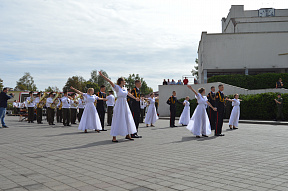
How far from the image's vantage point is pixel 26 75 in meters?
107

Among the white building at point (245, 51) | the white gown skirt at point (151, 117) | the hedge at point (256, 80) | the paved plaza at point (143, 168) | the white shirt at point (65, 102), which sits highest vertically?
the white building at point (245, 51)

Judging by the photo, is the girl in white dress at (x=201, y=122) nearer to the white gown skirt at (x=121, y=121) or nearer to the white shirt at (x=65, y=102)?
the white gown skirt at (x=121, y=121)

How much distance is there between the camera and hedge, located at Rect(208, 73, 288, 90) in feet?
101

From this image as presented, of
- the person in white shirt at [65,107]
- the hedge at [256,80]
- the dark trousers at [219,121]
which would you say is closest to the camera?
the dark trousers at [219,121]

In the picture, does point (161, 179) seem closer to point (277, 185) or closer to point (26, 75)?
point (277, 185)

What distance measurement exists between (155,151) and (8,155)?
3.72m

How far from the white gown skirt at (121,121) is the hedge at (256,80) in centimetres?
2395

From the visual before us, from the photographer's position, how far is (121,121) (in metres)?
9.95

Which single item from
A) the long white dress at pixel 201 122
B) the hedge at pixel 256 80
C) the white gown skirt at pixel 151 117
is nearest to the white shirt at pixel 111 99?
the white gown skirt at pixel 151 117

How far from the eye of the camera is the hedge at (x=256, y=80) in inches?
1208

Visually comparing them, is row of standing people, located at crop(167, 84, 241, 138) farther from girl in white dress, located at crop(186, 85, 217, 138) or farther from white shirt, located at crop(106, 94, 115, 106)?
white shirt, located at crop(106, 94, 115, 106)

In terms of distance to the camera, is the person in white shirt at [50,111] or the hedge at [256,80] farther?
the hedge at [256,80]

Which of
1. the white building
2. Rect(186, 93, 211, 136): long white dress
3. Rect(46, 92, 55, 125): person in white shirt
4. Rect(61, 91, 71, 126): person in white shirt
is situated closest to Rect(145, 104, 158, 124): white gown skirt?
Rect(61, 91, 71, 126): person in white shirt

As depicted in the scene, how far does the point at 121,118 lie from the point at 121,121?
0.10m
